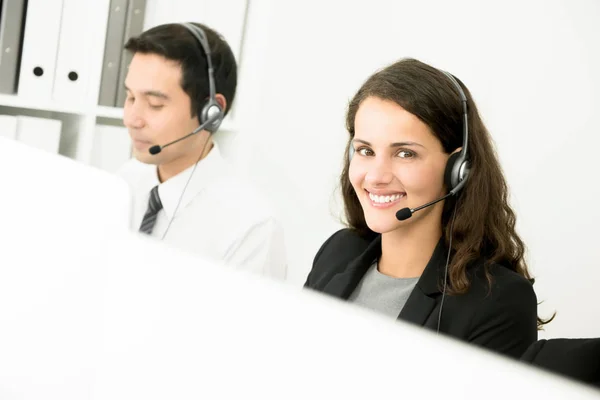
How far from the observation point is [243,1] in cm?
132

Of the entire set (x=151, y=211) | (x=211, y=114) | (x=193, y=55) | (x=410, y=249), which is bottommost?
(x=151, y=211)

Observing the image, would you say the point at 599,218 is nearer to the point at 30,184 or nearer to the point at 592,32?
the point at 592,32

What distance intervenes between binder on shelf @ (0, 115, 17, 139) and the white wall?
2.36ft

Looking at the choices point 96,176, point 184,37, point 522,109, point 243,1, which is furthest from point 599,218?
point 184,37

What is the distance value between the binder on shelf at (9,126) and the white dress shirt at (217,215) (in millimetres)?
287

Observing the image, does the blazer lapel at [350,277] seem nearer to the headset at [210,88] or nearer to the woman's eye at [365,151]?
the woman's eye at [365,151]

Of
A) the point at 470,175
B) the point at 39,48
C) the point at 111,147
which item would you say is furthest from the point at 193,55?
the point at 470,175

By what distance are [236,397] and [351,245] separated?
845mm

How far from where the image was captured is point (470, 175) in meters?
1.02

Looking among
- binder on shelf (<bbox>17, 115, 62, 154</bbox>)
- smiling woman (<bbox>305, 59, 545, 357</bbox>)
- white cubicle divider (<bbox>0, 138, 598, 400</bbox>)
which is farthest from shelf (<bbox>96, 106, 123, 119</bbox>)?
white cubicle divider (<bbox>0, 138, 598, 400</bbox>)

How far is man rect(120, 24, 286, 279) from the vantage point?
1.38 metres

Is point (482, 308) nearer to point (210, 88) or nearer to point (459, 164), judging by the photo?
point (459, 164)

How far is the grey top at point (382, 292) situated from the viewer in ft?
3.70

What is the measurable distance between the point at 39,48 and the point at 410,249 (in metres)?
1.03
